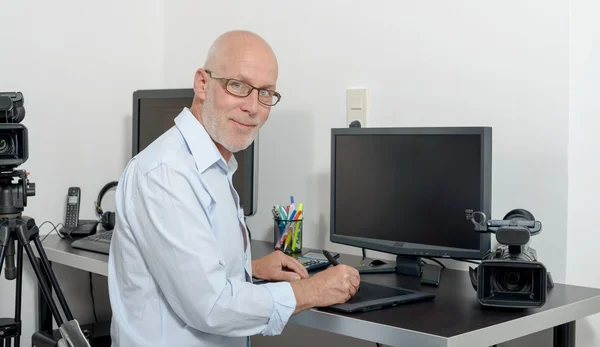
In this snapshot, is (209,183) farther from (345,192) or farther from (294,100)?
(294,100)

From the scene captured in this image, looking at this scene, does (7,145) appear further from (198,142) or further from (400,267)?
(400,267)

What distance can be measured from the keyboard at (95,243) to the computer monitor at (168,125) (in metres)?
0.40

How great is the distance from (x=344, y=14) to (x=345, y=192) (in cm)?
69

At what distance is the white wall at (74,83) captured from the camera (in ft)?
9.30

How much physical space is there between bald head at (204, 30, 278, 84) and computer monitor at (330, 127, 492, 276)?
60cm

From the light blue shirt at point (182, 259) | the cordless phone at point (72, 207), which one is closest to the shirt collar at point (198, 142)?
the light blue shirt at point (182, 259)

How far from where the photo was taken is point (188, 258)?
4.78ft

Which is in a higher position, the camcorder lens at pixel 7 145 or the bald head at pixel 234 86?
the bald head at pixel 234 86

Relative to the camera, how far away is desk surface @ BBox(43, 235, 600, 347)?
5.10ft

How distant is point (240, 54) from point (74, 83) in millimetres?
1541

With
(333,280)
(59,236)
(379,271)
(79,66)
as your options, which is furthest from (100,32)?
(333,280)

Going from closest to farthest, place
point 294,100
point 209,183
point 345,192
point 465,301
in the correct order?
point 209,183 → point 465,301 → point 345,192 → point 294,100

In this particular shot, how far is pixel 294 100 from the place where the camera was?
2.79 metres

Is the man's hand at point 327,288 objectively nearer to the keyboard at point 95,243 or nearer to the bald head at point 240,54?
the bald head at point 240,54
